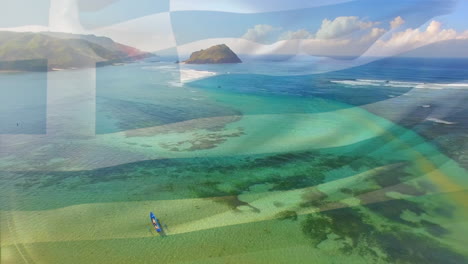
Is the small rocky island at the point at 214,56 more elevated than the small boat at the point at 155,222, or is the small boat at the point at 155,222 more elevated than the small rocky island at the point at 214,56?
the small rocky island at the point at 214,56

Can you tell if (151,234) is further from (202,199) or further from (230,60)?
(230,60)

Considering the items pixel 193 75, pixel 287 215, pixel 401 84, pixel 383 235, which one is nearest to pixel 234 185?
pixel 287 215

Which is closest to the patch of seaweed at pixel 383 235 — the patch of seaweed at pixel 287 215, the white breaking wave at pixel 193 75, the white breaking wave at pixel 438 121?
the patch of seaweed at pixel 287 215

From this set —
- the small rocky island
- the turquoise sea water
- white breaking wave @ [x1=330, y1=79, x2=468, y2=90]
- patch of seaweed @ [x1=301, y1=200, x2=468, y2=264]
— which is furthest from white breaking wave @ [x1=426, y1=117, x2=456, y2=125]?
the small rocky island

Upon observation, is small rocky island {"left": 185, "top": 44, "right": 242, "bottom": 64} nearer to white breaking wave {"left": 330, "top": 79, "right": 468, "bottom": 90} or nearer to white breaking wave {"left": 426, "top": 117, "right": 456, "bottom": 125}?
white breaking wave {"left": 330, "top": 79, "right": 468, "bottom": 90}

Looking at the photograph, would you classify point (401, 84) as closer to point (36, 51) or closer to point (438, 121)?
point (438, 121)

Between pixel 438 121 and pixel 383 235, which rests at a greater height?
pixel 438 121

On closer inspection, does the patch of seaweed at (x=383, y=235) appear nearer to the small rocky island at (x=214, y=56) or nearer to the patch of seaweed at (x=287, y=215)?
the patch of seaweed at (x=287, y=215)
